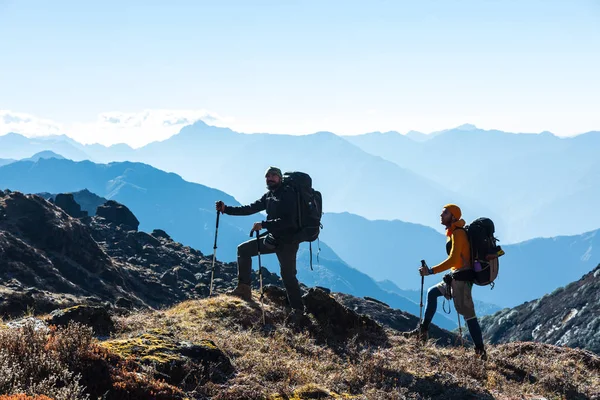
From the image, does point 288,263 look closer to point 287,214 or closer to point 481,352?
point 287,214

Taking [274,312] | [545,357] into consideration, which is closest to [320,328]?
[274,312]

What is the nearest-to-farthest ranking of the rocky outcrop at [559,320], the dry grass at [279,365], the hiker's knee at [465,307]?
the dry grass at [279,365]
the hiker's knee at [465,307]
the rocky outcrop at [559,320]

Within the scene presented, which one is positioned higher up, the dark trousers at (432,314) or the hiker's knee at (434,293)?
the hiker's knee at (434,293)

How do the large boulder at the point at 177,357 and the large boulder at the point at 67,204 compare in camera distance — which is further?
the large boulder at the point at 67,204

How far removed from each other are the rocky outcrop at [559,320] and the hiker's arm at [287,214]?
53611 millimetres

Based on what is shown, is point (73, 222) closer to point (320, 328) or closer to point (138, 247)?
point (138, 247)

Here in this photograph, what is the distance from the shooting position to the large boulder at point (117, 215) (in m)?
102

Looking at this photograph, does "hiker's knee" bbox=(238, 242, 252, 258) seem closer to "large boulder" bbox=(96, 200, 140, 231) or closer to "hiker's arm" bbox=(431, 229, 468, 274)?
"hiker's arm" bbox=(431, 229, 468, 274)

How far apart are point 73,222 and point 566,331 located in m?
63.7

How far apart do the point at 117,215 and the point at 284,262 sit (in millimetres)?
97109

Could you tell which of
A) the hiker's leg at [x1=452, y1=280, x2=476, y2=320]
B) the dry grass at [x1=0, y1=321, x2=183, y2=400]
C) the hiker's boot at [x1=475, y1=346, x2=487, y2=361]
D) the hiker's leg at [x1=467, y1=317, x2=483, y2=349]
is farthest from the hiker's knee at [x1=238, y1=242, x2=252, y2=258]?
the dry grass at [x1=0, y1=321, x2=183, y2=400]

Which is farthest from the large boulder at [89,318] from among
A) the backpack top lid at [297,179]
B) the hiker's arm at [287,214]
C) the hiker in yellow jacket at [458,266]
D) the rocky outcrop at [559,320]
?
the rocky outcrop at [559,320]

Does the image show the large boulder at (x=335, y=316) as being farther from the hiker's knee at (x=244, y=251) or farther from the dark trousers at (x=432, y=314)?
the hiker's knee at (x=244, y=251)

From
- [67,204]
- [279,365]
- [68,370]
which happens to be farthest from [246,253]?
[67,204]
